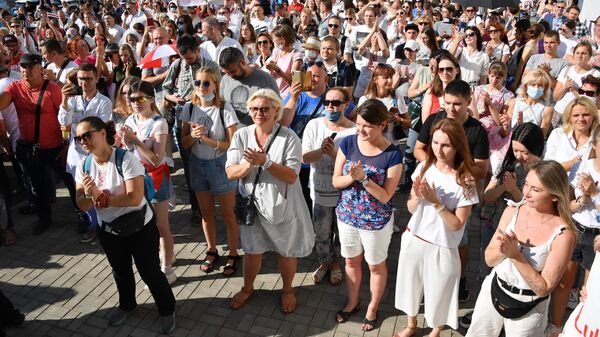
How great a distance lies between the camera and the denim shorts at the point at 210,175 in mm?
4512

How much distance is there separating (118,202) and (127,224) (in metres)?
0.20

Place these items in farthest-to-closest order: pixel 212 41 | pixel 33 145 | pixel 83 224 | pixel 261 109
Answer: pixel 212 41, pixel 83 224, pixel 33 145, pixel 261 109

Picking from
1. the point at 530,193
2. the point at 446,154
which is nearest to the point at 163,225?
the point at 446,154

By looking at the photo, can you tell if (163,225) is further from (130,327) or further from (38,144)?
(38,144)

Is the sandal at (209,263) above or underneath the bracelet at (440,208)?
underneath

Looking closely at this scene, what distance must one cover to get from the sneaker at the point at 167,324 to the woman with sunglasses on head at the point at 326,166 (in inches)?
53.1

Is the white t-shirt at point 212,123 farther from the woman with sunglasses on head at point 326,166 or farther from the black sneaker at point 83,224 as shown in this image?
the black sneaker at point 83,224

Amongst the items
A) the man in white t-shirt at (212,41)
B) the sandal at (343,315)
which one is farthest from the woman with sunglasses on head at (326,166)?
the man in white t-shirt at (212,41)

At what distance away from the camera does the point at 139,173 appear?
3.62m

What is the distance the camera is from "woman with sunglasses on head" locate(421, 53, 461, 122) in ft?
16.3

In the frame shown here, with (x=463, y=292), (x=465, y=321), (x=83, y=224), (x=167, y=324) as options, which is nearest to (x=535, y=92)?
(x=463, y=292)

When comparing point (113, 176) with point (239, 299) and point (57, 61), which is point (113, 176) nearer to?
point (239, 299)

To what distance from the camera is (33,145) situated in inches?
213

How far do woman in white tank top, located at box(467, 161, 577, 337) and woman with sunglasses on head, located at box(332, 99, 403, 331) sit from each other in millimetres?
870
